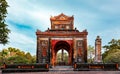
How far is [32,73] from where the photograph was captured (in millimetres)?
27516

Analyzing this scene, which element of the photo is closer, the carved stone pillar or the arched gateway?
the carved stone pillar

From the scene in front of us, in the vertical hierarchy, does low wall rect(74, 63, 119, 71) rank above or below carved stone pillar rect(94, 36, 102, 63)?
below

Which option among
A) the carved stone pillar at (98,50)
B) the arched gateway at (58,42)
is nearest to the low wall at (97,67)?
the carved stone pillar at (98,50)

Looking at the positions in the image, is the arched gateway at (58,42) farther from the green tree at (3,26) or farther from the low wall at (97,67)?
the low wall at (97,67)

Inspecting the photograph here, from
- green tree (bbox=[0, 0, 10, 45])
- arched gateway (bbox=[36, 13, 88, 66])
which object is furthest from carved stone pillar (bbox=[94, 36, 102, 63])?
green tree (bbox=[0, 0, 10, 45])

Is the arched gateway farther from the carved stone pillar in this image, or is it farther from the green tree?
the green tree

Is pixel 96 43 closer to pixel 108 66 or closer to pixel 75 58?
pixel 75 58

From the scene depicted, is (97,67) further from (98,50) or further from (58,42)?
(58,42)

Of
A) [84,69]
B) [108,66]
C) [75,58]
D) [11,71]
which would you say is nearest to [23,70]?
[11,71]

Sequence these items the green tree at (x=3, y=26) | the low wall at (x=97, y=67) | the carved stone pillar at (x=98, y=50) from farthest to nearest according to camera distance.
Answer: the carved stone pillar at (x=98, y=50) < the green tree at (x=3, y=26) < the low wall at (x=97, y=67)

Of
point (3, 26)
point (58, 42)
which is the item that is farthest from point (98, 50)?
point (3, 26)

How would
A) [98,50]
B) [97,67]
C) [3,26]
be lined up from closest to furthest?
[97,67] → [3,26] → [98,50]

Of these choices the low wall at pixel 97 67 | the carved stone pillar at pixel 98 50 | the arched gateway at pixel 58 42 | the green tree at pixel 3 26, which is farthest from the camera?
the arched gateway at pixel 58 42

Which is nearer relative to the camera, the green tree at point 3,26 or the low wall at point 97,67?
the low wall at point 97,67
